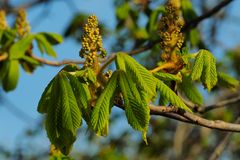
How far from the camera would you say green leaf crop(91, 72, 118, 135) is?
5.88 ft

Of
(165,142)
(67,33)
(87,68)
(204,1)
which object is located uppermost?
(87,68)

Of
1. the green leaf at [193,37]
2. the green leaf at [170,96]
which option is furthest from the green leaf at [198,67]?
the green leaf at [193,37]

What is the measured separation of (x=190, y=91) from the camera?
2580 millimetres

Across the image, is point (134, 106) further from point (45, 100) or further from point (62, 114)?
point (45, 100)

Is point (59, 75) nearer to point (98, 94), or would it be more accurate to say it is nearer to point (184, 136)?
point (98, 94)

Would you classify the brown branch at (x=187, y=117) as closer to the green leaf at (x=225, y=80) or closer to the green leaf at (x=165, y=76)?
the green leaf at (x=165, y=76)

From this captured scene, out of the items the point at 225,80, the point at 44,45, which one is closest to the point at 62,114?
the point at 225,80

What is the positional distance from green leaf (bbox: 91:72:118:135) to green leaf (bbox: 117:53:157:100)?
53 mm

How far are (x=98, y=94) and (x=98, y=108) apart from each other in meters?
0.12

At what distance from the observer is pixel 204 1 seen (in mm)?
7902

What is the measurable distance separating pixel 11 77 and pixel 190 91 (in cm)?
149

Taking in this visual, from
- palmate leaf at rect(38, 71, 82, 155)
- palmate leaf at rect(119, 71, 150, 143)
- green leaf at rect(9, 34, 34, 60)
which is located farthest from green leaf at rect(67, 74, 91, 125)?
green leaf at rect(9, 34, 34, 60)

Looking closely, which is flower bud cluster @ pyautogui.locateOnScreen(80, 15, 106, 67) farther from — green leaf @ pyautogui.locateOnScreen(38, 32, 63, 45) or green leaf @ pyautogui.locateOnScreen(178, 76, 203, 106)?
green leaf @ pyautogui.locateOnScreen(38, 32, 63, 45)

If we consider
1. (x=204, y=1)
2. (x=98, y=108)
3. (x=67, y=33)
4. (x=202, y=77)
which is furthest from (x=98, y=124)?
(x=204, y=1)
